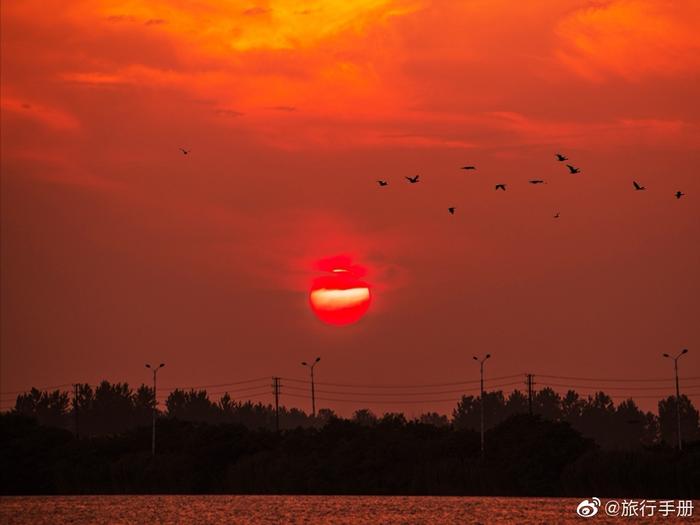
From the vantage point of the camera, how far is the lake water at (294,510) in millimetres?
112688

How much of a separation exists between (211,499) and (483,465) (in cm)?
3340

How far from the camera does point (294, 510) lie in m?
122

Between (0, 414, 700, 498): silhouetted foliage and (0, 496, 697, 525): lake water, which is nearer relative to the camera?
(0, 496, 697, 525): lake water

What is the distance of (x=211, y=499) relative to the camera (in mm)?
142125

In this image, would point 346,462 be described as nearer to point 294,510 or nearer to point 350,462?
point 350,462

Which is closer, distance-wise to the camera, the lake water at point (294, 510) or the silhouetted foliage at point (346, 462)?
the lake water at point (294, 510)

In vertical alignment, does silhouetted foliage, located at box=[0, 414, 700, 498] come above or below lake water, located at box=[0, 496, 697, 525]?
above

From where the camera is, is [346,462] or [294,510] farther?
[346,462]

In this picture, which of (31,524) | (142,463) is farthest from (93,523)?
(142,463)

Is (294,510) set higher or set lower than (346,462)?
lower

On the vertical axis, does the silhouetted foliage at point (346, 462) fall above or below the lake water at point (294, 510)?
above

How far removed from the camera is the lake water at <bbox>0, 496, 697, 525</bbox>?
113m

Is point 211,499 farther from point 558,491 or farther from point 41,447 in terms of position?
point 558,491

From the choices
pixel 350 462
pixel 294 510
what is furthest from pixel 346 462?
pixel 294 510
